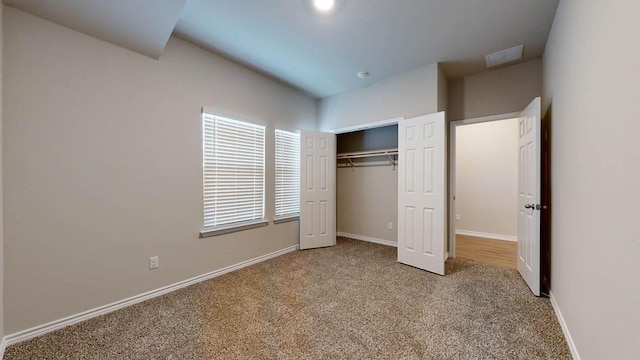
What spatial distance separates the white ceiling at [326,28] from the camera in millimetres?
1899

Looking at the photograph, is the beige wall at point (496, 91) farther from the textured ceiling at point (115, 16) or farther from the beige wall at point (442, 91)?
the textured ceiling at point (115, 16)

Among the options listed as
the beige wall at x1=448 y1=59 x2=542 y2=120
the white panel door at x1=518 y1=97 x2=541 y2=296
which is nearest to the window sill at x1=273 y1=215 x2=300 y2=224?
the beige wall at x1=448 y1=59 x2=542 y2=120

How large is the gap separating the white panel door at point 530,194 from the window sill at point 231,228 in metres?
3.18

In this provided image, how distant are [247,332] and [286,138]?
2.79m

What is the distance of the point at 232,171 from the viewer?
3.18 metres

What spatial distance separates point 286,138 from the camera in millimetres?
3973

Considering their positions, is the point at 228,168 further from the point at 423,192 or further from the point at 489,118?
the point at 489,118

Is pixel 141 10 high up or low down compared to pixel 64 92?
up

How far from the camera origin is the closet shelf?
13.7 ft

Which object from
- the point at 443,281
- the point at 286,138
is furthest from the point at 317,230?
the point at 443,281

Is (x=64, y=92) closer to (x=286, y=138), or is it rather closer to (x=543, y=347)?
(x=286, y=138)

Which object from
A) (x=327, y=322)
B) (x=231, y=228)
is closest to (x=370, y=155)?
(x=231, y=228)

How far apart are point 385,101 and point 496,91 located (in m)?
1.46

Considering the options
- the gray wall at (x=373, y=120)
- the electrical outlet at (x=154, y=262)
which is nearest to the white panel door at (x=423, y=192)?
the gray wall at (x=373, y=120)
